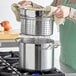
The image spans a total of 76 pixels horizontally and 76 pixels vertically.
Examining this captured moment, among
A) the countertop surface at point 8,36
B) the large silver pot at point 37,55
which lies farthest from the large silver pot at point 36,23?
the countertop surface at point 8,36

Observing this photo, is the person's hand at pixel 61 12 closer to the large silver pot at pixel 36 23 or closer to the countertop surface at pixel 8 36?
the large silver pot at pixel 36 23

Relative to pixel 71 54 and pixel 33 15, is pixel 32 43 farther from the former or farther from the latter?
pixel 71 54

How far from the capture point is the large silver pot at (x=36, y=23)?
3.03 feet

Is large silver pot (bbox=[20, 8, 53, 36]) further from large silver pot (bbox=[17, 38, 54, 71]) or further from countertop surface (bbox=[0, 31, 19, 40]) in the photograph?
countertop surface (bbox=[0, 31, 19, 40])

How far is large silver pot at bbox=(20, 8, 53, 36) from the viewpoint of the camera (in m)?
0.92

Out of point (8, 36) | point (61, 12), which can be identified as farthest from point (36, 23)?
point (8, 36)

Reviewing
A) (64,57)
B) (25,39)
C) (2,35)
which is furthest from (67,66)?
(2,35)

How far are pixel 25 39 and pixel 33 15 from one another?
114mm

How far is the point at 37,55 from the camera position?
35.6 inches

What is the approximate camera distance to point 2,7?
8.80ft

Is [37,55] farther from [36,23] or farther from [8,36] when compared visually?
[8,36]

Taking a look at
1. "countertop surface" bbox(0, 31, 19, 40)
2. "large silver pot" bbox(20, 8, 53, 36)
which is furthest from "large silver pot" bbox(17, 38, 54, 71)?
"countertop surface" bbox(0, 31, 19, 40)

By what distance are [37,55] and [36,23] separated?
4.4 inches

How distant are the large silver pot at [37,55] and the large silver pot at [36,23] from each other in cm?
4
